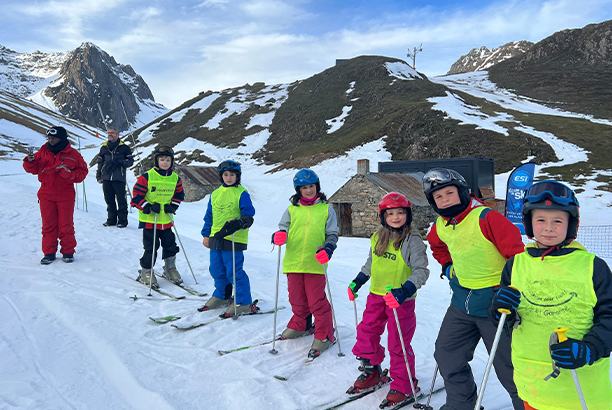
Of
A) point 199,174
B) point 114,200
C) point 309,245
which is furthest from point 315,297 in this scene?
point 199,174

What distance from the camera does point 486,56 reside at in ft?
537

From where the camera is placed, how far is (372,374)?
3586 millimetres

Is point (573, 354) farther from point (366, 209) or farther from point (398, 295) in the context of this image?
point (366, 209)

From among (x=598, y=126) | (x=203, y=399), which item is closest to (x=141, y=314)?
(x=203, y=399)

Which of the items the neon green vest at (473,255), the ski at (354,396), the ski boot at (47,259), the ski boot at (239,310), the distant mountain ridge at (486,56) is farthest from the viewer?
the distant mountain ridge at (486,56)

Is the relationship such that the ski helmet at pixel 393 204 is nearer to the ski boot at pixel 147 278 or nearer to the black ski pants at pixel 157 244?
the black ski pants at pixel 157 244

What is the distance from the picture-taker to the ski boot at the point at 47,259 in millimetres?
6695

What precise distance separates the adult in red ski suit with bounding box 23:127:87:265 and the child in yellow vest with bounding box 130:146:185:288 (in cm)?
143

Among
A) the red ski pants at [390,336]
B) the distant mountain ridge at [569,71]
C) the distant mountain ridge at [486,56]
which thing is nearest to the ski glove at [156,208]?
the red ski pants at [390,336]

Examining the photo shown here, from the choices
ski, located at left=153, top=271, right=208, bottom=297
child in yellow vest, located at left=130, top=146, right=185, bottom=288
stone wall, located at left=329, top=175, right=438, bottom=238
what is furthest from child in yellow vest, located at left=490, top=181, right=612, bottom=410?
stone wall, located at left=329, top=175, right=438, bottom=238

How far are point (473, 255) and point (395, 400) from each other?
151 cm

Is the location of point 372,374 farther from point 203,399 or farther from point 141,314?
point 141,314

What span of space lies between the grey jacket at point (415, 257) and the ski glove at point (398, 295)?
0.08 m

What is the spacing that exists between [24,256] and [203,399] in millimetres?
5842
